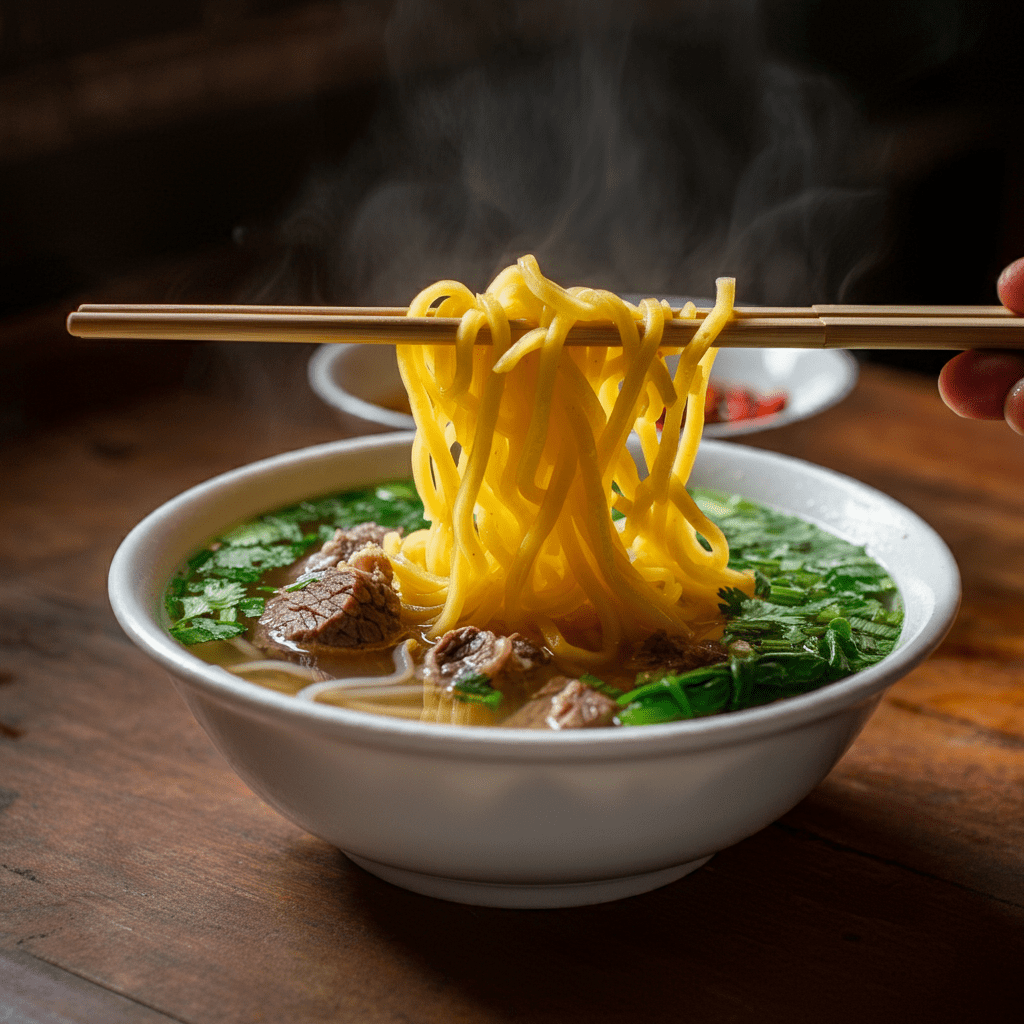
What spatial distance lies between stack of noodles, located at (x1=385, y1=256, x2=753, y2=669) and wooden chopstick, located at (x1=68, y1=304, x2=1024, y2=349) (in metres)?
0.03

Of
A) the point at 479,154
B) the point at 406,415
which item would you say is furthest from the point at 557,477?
the point at 479,154

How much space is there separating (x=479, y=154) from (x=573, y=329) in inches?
151

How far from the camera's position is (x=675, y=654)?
1634 mm

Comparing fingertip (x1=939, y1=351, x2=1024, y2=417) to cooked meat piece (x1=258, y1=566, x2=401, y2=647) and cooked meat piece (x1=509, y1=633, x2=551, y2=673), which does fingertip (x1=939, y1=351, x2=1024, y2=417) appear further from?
cooked meat piece (x1=258, y1=566, x2=401, y2=647)

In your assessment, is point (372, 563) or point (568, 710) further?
point (372, 563)

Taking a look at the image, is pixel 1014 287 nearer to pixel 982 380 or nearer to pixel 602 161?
pixel 982 380

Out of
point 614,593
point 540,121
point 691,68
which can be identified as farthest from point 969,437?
point 691,68

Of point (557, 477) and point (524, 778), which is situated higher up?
point (557, 477)

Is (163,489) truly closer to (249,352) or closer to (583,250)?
(249,352)

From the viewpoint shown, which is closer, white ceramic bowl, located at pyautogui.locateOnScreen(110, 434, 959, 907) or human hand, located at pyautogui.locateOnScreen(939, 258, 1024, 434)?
white ceramic bowl, located at pyautogui.locateOnScreen(110, 434, 959, 907)

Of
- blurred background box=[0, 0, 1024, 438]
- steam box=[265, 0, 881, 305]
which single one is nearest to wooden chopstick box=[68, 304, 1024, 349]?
blurred background box=[0, 0, 1024, 438]

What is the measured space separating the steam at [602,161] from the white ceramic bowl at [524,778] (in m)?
3.35

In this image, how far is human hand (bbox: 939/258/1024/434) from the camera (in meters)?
1.70

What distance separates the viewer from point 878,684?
135 centimetres
